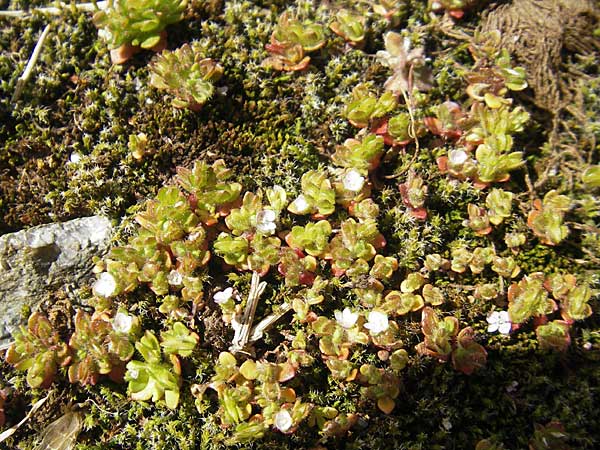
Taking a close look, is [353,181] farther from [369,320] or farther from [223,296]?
[223,296]

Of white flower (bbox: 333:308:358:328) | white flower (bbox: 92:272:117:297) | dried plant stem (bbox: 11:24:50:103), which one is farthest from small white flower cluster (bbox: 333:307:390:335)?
dried plant stem (bbox: 11:24:50:103)

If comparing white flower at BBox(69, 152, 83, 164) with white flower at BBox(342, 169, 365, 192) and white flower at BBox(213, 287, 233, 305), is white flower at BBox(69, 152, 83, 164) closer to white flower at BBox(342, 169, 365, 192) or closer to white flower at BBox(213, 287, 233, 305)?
white flower at BBox(213, 287, 233, 305)

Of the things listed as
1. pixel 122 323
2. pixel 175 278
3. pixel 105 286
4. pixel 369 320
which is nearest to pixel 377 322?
pixel 369 320

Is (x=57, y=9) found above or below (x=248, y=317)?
above

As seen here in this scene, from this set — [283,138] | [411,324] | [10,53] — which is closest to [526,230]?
[411,324]

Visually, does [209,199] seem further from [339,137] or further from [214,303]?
[339,137]

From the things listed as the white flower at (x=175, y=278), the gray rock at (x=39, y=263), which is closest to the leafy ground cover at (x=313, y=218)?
the white flower at (x=175, y=278)

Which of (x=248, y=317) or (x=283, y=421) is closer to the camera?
(x=283, y=421)

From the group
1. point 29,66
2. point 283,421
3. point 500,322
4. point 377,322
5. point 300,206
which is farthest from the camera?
point 29,66
